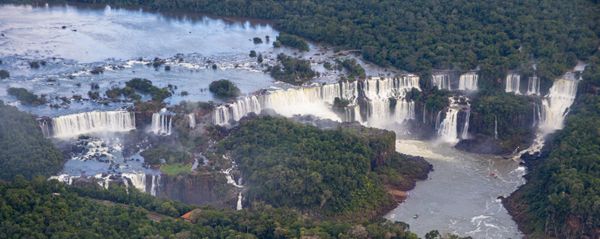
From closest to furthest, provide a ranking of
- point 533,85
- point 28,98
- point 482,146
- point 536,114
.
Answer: point 28,98, point 482,146, point 536,114, point 533,85

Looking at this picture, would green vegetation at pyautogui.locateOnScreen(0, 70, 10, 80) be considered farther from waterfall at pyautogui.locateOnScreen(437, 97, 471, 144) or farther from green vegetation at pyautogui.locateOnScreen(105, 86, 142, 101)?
waterfall at pyautogui.locateOnScreen(437, 97, 471, 144)

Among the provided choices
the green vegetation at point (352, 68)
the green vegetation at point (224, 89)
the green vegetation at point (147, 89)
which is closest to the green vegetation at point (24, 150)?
the green vegetation at point (147, 89)

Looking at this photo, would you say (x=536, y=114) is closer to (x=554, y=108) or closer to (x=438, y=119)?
(x=554, y=108)

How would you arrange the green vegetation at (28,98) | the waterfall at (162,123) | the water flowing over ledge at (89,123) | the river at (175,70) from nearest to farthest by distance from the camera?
1. the river at (175,70)
2. the water flowing over ledge at (89,123)
3. the waterfall at (162,123)
4. the green vegetation at (28,98)

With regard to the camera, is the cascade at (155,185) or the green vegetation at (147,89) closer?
the cascade at (155,185)

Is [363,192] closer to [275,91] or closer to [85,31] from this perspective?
[275,91]

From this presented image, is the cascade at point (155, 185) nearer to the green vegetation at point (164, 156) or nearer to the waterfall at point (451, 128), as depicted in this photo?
the green vegetation at point (164, 156)

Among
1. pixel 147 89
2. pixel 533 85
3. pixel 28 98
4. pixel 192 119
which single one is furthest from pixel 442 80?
pixel 28 98
